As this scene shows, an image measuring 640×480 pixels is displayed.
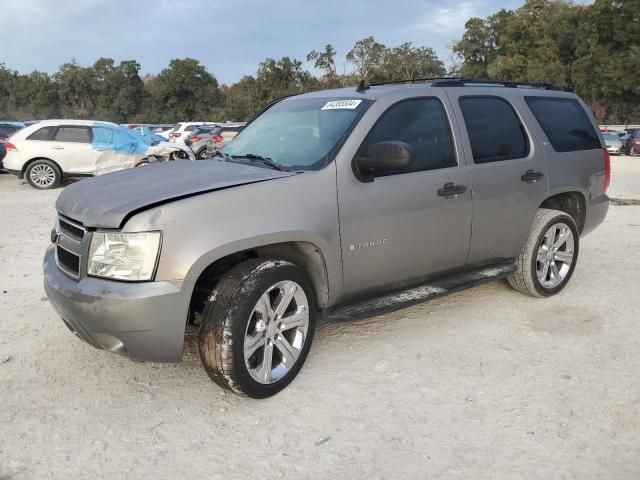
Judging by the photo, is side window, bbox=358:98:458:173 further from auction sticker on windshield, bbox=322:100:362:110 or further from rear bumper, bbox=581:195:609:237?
rear bumper, bbox=581:195:609:237

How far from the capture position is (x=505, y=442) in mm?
2906

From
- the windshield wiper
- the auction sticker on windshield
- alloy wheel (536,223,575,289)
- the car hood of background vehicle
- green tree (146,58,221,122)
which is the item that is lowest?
alloy wheel (536,223,575,289)

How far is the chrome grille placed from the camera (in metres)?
3.15

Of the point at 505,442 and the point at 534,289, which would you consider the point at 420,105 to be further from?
the point at 505,442

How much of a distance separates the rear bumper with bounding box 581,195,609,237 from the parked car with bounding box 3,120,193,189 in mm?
11042

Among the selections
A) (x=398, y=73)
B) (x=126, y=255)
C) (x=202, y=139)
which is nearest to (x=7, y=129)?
(x=202, y=139)

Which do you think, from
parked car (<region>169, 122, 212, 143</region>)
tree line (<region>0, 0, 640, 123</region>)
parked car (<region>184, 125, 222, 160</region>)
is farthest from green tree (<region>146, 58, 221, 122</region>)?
parked car (<region>184, 125, 222, 160</region>)

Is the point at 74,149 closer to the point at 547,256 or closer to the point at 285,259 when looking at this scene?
the point at 285,259

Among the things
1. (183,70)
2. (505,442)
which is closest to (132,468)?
(505,442)

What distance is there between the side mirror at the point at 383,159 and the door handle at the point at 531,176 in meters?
1.49

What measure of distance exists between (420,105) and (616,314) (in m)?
2.42

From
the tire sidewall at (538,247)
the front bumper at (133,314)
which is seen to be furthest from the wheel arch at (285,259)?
the tire sidewall at (538,247)

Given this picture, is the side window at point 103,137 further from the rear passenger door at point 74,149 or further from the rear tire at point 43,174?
the rear tire at point 43,174

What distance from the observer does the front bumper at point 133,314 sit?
2906mm
